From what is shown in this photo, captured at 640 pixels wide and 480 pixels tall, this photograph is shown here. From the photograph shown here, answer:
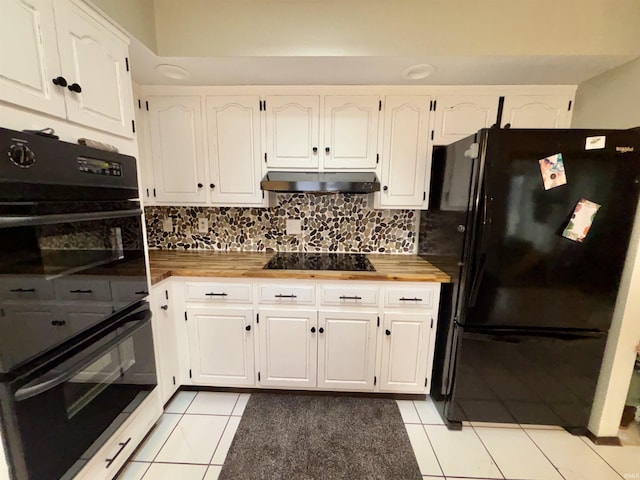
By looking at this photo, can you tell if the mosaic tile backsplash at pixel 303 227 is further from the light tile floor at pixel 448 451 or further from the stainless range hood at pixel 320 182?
the light tile floor at pixel 448 451

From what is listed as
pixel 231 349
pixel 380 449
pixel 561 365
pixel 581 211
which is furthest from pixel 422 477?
pixel 581 211

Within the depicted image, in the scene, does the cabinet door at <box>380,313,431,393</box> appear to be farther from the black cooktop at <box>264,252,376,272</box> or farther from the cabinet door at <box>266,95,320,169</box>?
the cabinet door at <box>266,95,320,169</box>

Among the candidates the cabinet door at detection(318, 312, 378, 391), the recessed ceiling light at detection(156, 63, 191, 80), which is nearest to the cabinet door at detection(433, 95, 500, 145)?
the cabinet door at detection(318, 312, 378, 391)

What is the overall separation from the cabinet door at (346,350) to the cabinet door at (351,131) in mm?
1085

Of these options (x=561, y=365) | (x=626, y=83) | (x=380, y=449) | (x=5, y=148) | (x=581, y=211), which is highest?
(x=626, y=83)

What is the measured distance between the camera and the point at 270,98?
196cm

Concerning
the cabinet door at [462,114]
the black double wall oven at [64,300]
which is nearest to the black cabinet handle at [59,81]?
the black double wall oven at [64,300]

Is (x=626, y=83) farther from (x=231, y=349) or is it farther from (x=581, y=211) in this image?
(x=231, y=349)

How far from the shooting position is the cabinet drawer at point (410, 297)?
1.78 m

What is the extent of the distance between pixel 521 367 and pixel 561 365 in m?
0.23

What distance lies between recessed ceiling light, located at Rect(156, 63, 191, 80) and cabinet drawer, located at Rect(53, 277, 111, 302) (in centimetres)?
133

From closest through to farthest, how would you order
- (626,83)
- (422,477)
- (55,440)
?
(55,440)
(422,477)
(626,83)

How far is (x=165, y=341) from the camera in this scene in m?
1.74

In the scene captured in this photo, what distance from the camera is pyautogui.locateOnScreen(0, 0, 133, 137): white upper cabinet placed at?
88cm
